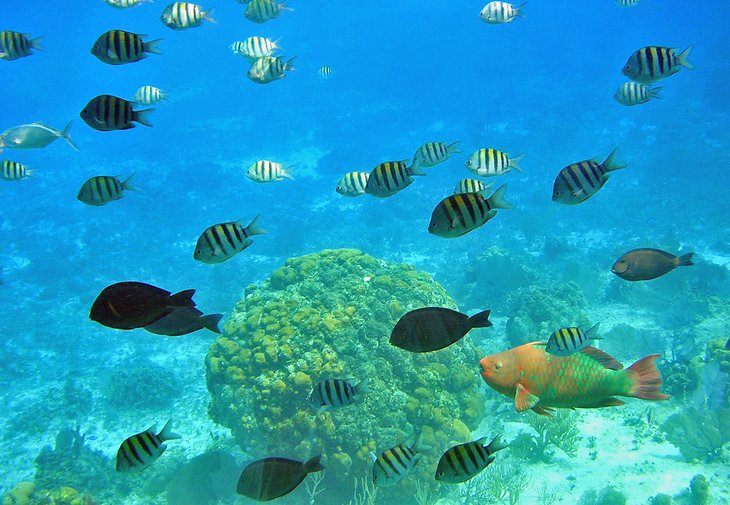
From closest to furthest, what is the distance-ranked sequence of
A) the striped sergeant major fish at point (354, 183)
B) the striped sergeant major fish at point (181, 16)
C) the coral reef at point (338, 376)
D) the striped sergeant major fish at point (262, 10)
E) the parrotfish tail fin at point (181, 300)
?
the parrotfish tail fin at point (181, 300) → the striped sergeant major fish at point (354, 183) → the striped sergeant major fish at point (181, 16) → the coral reef at point (338, 376) → the striped sergeant major fish at point (262, 10)

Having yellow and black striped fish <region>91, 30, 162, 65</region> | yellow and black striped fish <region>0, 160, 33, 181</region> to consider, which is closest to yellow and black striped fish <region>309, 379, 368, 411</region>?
yellow and black striped fish <region>91, 30, 162, 65</region>

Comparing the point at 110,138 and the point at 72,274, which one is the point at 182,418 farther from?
the point at 110,138

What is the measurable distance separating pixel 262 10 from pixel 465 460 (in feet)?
24.2

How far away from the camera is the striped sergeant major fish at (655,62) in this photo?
4.65 m

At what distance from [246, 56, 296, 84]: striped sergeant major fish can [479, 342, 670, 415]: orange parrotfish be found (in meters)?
5.56

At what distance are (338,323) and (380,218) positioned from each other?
15.7 meters

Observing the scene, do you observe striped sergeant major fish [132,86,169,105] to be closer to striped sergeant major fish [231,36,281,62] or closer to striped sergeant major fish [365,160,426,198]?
striped sergeant major fish [231,36,281,62]

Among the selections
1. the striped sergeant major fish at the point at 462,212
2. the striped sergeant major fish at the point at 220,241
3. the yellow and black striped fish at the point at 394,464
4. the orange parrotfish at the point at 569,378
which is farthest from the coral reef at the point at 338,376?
the striped sergeant major fish at the point at 462,212

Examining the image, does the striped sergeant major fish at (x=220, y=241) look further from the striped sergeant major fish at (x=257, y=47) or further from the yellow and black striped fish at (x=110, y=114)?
the striped sergeant major fish at (x=257, y=47)

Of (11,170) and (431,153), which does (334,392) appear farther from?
(11,170)

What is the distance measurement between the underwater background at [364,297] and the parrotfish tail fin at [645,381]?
2295mm

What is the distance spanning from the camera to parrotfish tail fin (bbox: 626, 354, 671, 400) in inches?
112

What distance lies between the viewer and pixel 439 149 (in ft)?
18.8

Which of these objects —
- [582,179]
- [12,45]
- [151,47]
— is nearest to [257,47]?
[151,47]
